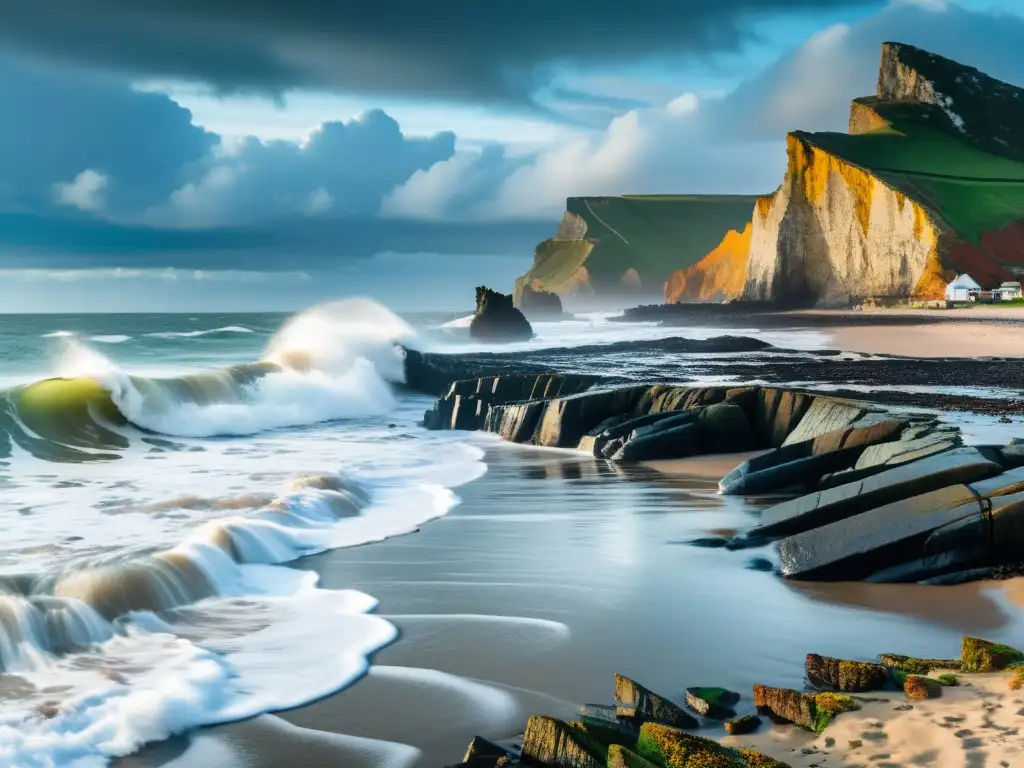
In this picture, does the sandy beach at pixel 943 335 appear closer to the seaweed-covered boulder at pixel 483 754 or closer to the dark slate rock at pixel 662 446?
the dark slate rock at pixel 662 446

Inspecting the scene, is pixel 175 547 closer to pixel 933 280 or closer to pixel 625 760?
pixel 625 760

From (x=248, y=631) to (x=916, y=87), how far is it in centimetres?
11383

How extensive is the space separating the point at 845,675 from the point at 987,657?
0.71 metres

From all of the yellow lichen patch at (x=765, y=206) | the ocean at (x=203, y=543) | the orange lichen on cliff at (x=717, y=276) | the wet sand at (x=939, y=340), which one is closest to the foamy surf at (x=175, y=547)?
the ocean at (x=203, y=543)

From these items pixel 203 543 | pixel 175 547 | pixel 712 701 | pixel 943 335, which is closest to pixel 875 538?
pixel 712 701

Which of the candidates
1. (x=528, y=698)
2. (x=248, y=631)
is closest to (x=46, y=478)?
(x=248, y=631)

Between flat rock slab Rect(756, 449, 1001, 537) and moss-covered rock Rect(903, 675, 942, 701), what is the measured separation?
131 inches

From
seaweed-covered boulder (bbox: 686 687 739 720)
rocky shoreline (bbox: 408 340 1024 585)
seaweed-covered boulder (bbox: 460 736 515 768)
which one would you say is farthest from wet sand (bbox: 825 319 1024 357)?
seaweed-covered boulder (bbox: 460 736 515 768)

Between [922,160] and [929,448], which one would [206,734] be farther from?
[922,160]

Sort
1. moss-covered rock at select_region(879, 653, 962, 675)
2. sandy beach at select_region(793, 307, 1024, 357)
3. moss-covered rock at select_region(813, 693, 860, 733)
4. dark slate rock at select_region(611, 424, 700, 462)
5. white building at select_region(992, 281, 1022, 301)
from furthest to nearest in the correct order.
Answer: white building at select_region(992, 281, 1022, 301), sandy beach at select_region(793, 307, 1024, 357), dark slate rock at select_region(611, 424, 700, 462), moss-covered rock at select_region(879, 653, 962, 675), moss-covered rock at select_region(813, 693, 860, 733)

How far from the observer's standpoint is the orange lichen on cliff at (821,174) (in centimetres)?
7412

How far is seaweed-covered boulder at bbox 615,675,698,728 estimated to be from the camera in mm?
A: 4145

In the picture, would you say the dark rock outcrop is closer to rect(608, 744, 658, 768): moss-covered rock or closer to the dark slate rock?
the dark slate rock

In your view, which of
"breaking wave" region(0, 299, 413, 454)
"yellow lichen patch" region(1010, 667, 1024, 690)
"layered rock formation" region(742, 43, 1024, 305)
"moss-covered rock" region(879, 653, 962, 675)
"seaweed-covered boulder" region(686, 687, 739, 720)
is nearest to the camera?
"yellow lichen patch" region(1010, 667, 1024, 690)
